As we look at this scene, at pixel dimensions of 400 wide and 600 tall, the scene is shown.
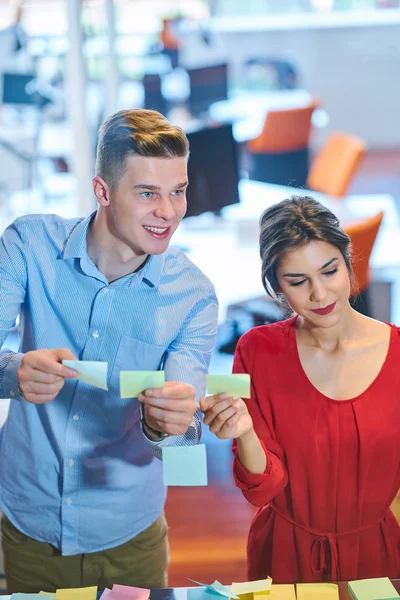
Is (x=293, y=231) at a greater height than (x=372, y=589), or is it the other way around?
(x=293, y=231)

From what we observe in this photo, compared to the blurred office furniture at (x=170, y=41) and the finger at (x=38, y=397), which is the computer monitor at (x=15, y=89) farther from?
the finger at (x=38, y=397)

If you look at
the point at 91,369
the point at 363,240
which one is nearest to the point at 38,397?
the point at 91,369

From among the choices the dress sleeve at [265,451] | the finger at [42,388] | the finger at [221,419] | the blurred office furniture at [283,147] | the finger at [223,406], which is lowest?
the blurred office furniture at [283,147]

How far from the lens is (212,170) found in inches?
155

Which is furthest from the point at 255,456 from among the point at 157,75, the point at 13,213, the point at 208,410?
the point at 157,75

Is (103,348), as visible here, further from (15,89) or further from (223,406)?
(15,89)

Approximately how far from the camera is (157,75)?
6691 millimetres

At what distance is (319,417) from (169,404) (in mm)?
427

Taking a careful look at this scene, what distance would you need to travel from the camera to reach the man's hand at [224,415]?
1.53 m

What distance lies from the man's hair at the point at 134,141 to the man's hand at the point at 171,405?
423 millimetres

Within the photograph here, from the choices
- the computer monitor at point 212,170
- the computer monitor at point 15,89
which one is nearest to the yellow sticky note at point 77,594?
the computer monitor at point 212,170

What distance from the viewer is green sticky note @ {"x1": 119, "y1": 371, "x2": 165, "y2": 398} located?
1443mm

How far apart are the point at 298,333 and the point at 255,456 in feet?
1.08

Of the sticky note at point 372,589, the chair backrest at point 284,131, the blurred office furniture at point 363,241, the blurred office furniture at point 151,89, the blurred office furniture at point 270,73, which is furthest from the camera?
the blurred office furniture at point 270,73
